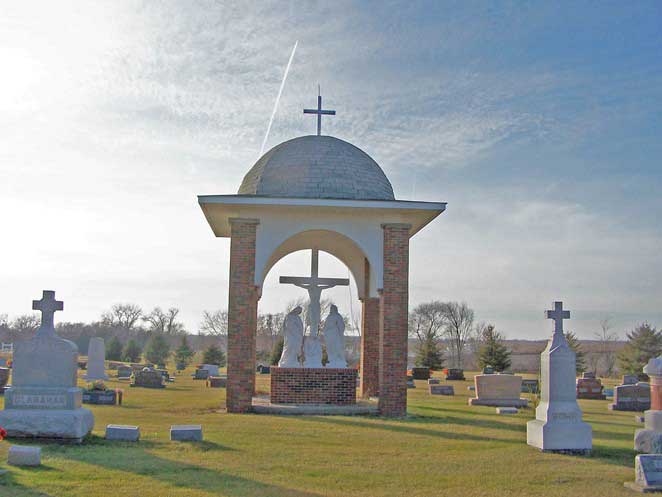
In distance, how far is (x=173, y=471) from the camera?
9.42 meters

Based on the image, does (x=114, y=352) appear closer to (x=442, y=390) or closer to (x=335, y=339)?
(x=442, y=390)

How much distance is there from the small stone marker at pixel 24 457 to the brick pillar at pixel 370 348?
42.6 feet

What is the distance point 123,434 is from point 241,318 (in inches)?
216

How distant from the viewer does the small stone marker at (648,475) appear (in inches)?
351

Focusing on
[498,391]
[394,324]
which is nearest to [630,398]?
[498,391]

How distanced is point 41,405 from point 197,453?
2.78 meters

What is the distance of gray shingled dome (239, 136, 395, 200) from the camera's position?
18281 mm

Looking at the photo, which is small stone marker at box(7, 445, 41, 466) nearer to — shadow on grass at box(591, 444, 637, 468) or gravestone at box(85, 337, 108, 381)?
shadow on grass at box(591, 444, 637, 468)

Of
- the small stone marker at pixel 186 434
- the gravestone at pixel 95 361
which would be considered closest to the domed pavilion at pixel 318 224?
the small stone marker at pixel 186 434

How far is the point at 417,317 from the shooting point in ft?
244

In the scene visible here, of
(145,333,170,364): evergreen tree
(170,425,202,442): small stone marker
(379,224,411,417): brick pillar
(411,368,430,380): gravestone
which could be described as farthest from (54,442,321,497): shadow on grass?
(145,333,170,364): evergreen tree

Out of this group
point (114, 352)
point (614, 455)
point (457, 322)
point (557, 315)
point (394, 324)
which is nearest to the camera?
point (614, 455)

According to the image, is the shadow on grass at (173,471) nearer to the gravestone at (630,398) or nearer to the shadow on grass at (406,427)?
the shadow on grass at (406,427)

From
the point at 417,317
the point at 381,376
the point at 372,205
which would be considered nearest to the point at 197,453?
the point at 381,376
